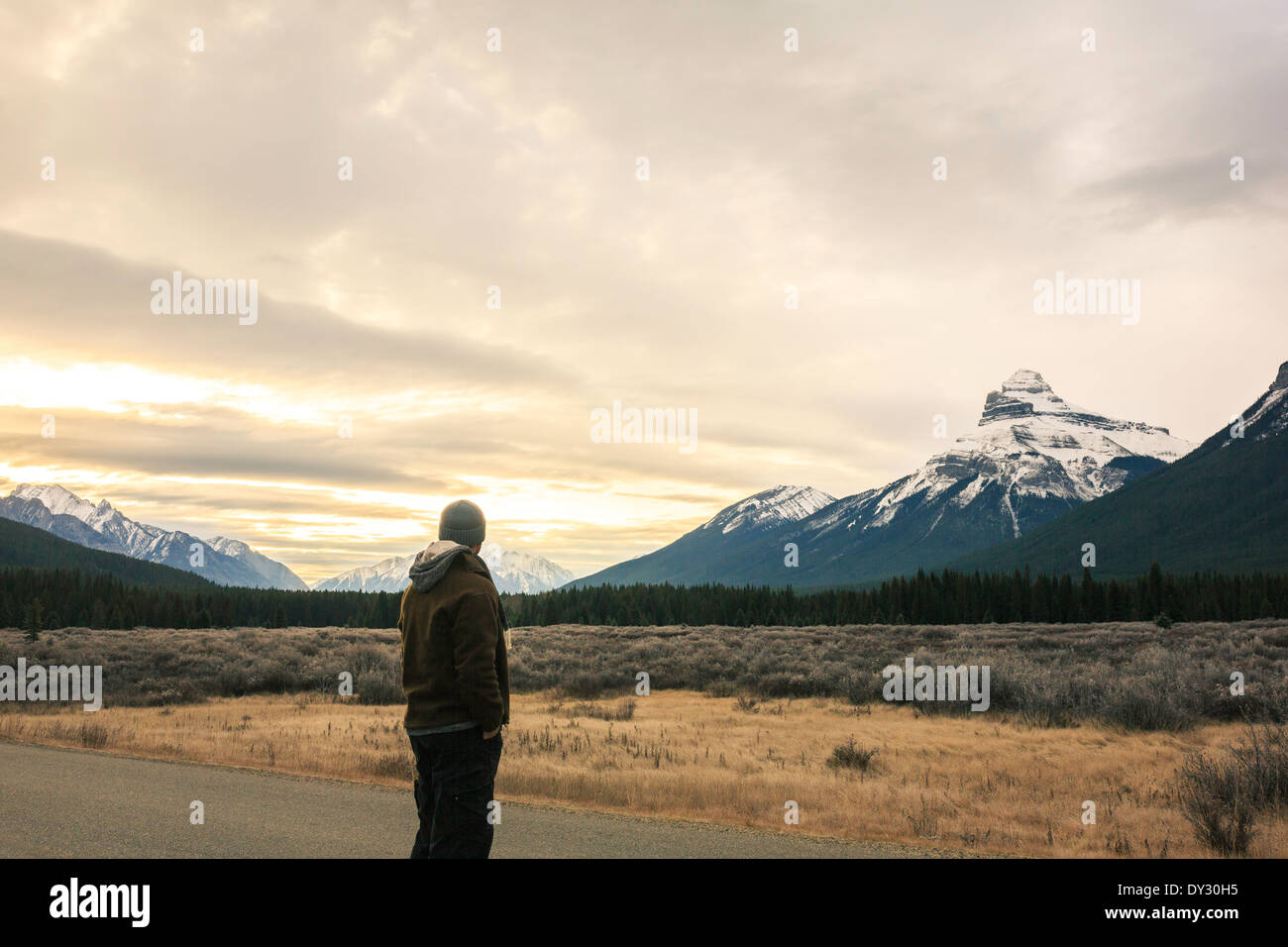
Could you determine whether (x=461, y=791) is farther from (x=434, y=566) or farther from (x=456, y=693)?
(x=434, y=566)

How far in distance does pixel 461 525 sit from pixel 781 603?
9963 cm

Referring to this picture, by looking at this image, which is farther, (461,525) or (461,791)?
(461,525)

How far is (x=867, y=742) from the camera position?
17.3 m

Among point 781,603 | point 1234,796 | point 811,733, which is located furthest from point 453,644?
point 781,603

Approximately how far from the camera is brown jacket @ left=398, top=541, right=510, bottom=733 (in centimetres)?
491

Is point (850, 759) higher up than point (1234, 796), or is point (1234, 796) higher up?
point (1234, 796)

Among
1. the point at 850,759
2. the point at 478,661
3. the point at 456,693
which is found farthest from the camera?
the point at 850,759

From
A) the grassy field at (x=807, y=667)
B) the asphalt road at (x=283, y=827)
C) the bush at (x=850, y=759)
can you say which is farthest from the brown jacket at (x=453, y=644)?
the grassy field at (x=807, y=667)

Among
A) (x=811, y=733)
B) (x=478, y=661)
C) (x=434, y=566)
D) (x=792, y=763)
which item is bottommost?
(x=811, y=733)

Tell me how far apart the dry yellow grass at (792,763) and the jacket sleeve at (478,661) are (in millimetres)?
6059

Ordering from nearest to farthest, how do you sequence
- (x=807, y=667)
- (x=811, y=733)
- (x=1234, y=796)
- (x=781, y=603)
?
(x=1234, y=796) → (x=811, y=733) → (x=807, y=667) → (x=781, y=603)

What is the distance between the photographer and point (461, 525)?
548 cm

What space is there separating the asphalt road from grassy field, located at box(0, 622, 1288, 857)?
133 cm
